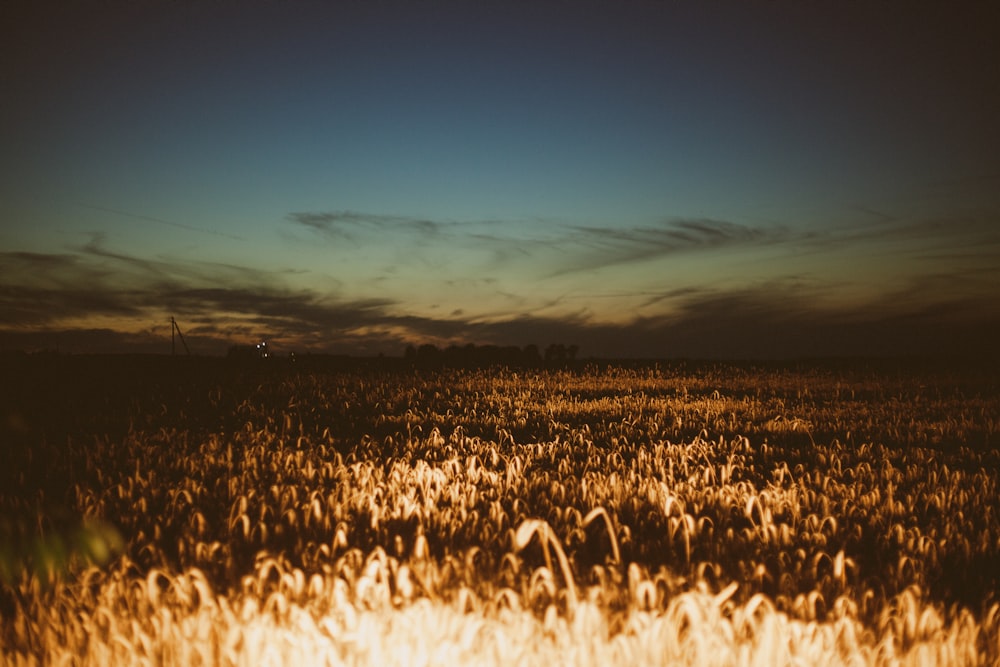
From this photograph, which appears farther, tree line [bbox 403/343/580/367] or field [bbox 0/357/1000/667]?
tree line [bbox 403/343/580/367]

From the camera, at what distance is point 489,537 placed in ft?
18.0

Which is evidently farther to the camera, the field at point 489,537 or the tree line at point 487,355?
the tree line at point 487,355

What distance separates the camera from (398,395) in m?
15.6

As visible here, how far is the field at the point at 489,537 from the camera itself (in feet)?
11.4

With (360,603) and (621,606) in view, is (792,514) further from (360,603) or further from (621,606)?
(360,603)

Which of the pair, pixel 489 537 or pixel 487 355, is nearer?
pixel 489 537

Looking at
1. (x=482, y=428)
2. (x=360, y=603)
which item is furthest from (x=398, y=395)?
(x=360, y=603)

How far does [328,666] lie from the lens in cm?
331

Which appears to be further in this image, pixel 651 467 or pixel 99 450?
pixel 99 450

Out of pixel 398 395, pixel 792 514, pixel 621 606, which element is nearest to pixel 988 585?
pixel 792 514

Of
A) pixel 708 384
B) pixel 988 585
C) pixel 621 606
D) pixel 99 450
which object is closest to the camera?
pixel 621 606

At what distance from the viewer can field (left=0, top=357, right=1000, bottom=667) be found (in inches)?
137

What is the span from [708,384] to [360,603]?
17.5 meters

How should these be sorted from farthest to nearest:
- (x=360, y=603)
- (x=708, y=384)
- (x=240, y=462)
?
1. (x=708, y=384)
2. (x=240, y=462)
3. (x=360, y=603)
